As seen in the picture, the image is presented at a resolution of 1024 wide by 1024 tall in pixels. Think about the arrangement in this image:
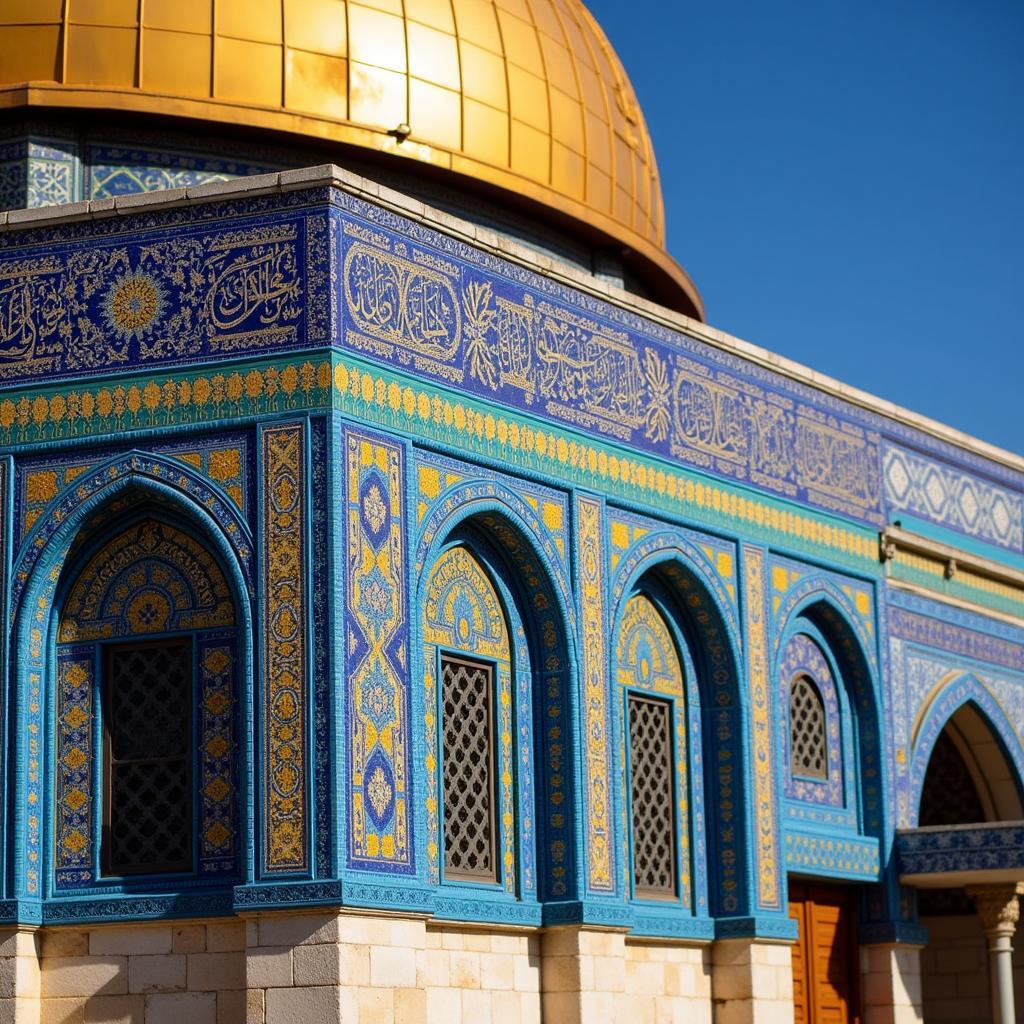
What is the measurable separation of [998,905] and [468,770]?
501 cm

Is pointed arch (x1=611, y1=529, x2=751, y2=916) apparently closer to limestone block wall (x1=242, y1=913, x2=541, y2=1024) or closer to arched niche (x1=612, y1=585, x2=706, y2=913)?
arched niche (x1=612, y1=585, x2=706, y2=913)

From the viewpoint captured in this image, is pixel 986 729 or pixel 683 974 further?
pixel 986 729

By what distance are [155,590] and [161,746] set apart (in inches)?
30.1

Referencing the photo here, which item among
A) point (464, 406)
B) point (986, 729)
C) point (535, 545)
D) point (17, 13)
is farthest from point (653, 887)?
point (17, 13)

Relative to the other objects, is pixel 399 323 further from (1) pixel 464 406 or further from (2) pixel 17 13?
(2) pixel 17 13

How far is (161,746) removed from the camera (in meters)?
12.4

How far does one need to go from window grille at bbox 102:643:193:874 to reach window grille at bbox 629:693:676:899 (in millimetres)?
2900

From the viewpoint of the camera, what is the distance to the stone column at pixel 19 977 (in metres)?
12.1

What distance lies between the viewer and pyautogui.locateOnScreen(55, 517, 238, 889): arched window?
12219mm

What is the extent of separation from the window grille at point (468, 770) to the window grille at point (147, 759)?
1.33m

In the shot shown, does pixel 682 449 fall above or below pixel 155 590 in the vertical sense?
above

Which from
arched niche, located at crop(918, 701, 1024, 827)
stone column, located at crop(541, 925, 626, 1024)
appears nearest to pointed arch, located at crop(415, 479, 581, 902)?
stone column, located at crop(541, 925, 626, 1024)

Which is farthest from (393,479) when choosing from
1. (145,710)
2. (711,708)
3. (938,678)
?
(938,678)

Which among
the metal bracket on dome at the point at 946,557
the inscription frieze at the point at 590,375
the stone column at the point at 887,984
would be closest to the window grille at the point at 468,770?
the inscription frieze at the point at 590,375
